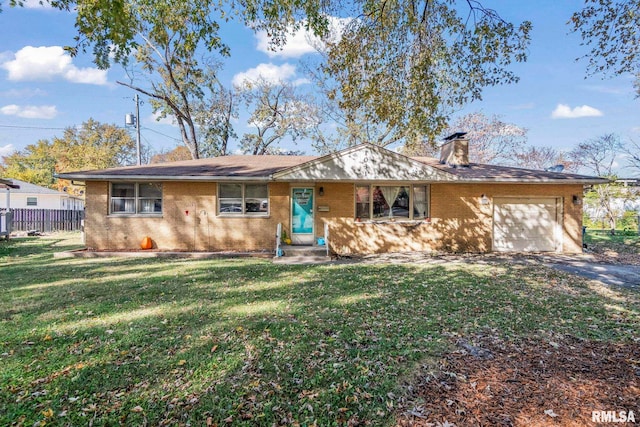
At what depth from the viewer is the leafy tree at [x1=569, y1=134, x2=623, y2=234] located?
20.3 m

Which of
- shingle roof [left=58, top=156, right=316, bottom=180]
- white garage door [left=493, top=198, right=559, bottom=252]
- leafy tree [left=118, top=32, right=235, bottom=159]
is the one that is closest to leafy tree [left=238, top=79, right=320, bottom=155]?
leafy tree [left=118, top=32, right=235, bottom=159]

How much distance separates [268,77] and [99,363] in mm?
24048

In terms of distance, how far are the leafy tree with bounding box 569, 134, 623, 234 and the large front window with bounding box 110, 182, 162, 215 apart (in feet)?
77.7

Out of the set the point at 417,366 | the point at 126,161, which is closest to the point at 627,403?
the point at 417,366

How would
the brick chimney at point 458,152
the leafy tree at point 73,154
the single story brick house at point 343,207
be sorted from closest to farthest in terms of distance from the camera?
the single story brick house at point 343,207
the brick chimney at point 458,152
the leafy tree at point 73,154

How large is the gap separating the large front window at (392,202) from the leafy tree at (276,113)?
1515 centimetres

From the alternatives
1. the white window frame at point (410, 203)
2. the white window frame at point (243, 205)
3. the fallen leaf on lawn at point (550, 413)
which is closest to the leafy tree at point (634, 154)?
the white window frame at point (410, 203)

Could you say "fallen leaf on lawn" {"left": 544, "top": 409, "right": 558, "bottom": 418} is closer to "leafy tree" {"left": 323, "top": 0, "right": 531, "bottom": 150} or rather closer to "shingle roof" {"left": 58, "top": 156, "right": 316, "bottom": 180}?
"leafy tree" {"left": 323, "top": 0, "right": 531, "bottom": 150}

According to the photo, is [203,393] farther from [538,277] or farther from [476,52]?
[538,277]

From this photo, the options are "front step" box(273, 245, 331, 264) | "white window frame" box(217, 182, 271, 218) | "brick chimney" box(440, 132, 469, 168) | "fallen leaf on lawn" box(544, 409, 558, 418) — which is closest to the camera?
"fallen leaf on lawn" box(544, 409, 558, 418)

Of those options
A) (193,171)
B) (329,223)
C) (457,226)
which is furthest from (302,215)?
(457,226)

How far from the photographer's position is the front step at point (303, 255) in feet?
34.3

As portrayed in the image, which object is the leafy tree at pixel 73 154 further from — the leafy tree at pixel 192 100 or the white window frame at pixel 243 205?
the white window frame at pixel 243 205

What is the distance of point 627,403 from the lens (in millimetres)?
2881
